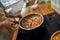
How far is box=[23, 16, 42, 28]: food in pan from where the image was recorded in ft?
3.60

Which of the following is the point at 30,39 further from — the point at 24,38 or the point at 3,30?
the point at 3,30

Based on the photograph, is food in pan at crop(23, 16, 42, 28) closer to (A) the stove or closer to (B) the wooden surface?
(A) the stove

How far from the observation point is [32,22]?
114cm

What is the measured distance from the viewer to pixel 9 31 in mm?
1381

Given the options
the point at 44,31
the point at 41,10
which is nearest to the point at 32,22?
the point at 44,31

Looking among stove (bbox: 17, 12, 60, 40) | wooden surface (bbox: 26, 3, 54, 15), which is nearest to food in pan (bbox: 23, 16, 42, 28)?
stove (bbox: 17, 12, 60, 40)

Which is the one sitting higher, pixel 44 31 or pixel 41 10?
pixel 41 10

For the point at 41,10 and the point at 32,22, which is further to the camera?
the point at 41,10

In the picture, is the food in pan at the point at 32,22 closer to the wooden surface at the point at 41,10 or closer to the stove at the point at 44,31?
the stove at the point at 44,31

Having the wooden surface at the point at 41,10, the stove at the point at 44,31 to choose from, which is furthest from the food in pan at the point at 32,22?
the wooden surface at the point at 41,10

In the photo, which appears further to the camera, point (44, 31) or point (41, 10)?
point (41, 10)

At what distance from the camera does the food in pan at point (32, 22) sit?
110 centimetres

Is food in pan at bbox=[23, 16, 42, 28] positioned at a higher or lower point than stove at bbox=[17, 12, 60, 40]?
higher

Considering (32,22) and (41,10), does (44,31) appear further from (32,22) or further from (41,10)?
(41,10)
